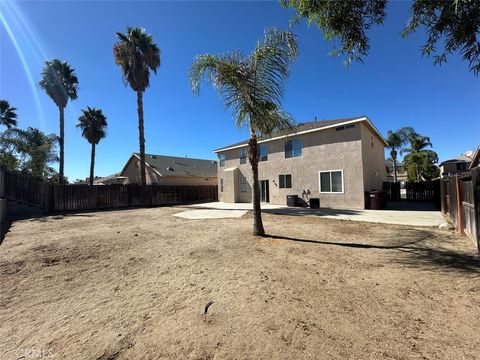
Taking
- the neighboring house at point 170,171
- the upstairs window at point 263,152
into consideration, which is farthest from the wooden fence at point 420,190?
the neighboring house at point 170,171

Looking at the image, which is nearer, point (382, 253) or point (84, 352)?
point (84, 352)

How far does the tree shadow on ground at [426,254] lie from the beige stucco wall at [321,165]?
26.7 ft

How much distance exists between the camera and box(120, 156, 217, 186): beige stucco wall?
2922 centimetres

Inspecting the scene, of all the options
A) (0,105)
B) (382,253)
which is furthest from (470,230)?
(0,105)

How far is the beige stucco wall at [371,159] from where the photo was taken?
16.2 meters

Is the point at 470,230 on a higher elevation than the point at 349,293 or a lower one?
higher

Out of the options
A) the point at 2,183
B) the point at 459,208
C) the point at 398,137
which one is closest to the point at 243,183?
the point at 2,183

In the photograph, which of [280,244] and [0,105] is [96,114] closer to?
[0,105]

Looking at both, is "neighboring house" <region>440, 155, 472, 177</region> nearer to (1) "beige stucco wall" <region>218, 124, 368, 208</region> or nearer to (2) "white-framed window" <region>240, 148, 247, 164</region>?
(1) "beige stucco wall" <region>218, 124, 368, 208</region>

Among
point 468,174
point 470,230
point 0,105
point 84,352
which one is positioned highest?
point 0,105

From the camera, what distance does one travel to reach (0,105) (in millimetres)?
22922

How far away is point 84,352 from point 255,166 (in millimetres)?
6343

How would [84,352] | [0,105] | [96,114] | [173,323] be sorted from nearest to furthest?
[84,352] → [173,323] → [0,105] → [96,114]

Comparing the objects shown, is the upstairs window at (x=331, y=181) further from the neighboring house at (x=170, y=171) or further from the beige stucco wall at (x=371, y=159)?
the neighboring house at (x=170, y=171)
